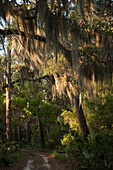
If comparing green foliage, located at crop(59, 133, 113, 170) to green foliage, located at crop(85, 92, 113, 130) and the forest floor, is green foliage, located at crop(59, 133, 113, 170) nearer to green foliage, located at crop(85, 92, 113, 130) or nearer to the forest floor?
the forest floor

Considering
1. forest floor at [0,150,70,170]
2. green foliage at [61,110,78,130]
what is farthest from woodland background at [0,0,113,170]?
green foliage at [61,110,78,130]

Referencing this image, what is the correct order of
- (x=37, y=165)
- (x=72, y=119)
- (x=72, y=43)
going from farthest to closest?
(x=72, y=119) → (x=37, y=165) → (x=72, y=43)

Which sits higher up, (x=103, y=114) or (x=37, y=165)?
(x=103, y=114)

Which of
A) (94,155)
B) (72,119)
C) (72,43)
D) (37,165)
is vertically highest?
(72,43)

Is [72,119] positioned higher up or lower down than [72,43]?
lower down

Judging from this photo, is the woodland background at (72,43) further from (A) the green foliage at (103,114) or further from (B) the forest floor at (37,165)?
(A) the green foliage at (103,114)

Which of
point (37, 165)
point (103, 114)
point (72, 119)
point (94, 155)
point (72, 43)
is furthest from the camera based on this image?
point (72, 119)

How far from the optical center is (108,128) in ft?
43.2

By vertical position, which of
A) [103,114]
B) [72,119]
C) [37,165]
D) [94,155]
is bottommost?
[37,165]

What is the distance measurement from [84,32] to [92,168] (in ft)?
20.4

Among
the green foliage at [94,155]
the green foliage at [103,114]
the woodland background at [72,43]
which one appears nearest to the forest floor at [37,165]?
the woodland background at [72,43]

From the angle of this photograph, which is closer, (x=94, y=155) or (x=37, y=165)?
(x=94, y=155)

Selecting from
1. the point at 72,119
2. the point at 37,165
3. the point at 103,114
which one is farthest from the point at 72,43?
the point at 72,119

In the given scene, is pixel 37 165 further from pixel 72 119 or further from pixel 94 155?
pixel 72 119
